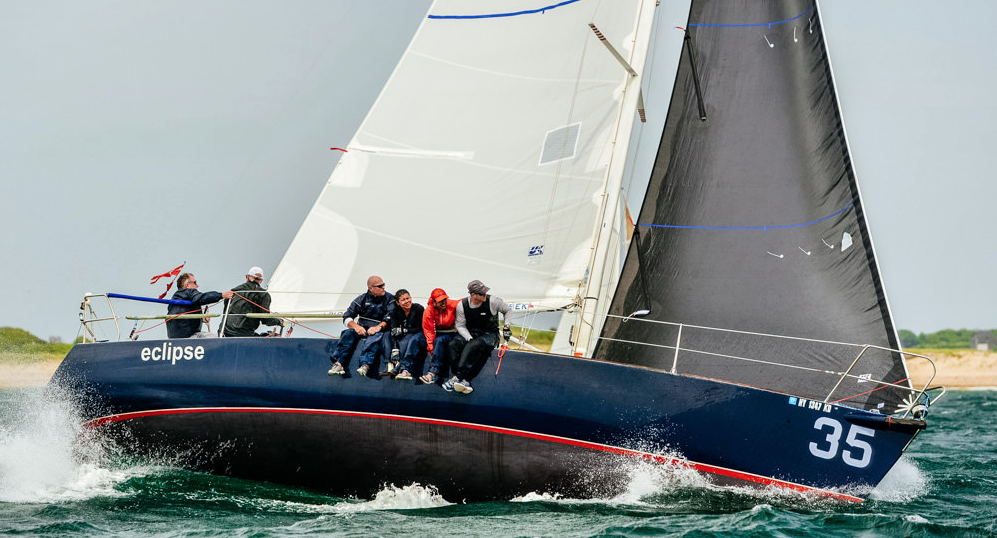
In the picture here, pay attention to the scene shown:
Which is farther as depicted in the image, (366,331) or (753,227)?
(753,227)

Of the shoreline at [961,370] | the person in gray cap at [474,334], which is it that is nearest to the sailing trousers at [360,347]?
the person in gray cap at [474,334]

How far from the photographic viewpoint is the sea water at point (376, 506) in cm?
709

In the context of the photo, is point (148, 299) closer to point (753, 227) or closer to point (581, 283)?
point (581, 283)

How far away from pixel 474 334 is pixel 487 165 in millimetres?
2800

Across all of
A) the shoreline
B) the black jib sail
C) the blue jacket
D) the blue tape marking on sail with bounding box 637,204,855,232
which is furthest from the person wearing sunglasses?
the shoreline

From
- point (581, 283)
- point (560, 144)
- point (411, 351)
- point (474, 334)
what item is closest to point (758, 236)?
point (581, 283)

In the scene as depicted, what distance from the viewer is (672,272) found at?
392 inches

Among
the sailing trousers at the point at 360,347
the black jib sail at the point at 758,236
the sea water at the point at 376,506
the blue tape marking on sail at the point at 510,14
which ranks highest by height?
the blue tape marking on sail at the point at 510,14

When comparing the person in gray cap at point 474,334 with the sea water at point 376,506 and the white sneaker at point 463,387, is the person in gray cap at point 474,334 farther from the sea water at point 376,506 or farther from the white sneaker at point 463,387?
the sea water at point 376,506

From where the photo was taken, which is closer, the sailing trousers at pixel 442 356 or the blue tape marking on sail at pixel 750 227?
the sailing trousers at pixel 442 356

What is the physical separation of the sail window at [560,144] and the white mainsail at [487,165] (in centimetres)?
1

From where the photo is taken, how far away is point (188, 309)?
34.2 feet

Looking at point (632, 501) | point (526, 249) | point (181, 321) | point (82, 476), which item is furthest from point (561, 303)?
point (82, 476)

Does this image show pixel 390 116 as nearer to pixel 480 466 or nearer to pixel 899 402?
pixel 480 466
